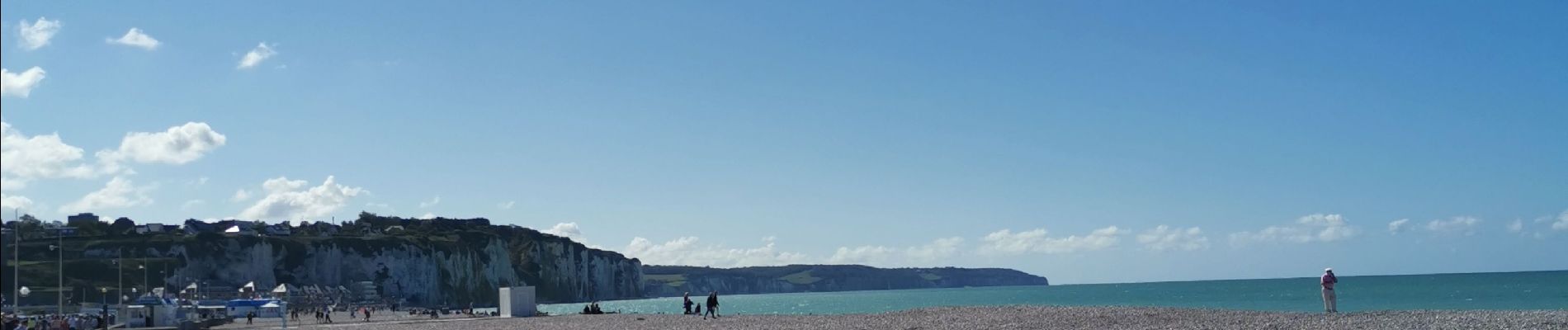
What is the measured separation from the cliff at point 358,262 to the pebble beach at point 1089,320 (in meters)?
48.6

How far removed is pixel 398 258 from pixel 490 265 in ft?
53.9

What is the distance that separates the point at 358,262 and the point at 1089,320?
3516 inches

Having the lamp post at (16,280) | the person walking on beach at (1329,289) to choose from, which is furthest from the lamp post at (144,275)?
the person walking on beach at (1329,289)

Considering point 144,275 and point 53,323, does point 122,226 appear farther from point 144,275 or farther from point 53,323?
point 53,323

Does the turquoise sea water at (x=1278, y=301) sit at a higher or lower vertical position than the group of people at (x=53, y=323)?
lower

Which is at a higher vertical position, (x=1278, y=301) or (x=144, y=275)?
(x=144, y=275)

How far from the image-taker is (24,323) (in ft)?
129

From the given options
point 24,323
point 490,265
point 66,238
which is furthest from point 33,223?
point 24,323

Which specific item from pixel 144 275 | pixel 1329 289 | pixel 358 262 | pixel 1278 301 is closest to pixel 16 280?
pixel 144 275

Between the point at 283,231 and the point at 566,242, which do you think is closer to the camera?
the point at 283,231

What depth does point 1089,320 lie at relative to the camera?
1101 inches

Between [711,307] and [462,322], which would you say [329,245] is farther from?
[711,307]

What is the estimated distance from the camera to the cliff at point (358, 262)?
89.8m

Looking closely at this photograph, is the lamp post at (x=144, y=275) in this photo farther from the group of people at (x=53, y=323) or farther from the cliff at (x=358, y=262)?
the group of people at (x=53, y=323)
